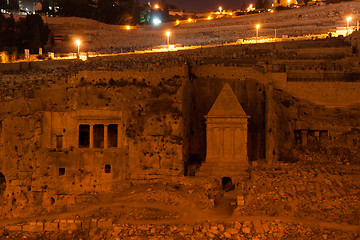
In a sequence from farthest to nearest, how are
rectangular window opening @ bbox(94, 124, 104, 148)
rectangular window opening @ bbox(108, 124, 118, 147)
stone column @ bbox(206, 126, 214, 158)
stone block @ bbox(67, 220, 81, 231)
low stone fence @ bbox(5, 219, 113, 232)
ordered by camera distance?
1. rectangular window opening @ bbox(108, 124, 118, 147)
2. rectangular window opening @ bbox(94, 124, 104, 148)
3. stone column @ bbox(206, 126, 214, 158)
4. stone block @ bbox(67, 220, 81, 231)
5. low stone fence @ bbox(5, 219, 113, 232)

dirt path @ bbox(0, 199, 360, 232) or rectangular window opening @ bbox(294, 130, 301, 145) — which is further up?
rectangular window opening @ bbox(294, 130, 301, 145)

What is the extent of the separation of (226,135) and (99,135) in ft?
16.0

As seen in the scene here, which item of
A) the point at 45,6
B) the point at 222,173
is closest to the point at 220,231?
the point at 222,173

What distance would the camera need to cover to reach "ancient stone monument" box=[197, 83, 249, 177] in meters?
20.1

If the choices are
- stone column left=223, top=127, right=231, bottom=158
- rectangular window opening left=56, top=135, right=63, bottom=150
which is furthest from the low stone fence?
stone column left=223, top=127, right=231, bottom=158

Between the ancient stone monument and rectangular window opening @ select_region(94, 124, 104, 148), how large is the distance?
3.98 m

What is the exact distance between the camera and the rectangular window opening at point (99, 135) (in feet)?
66.9

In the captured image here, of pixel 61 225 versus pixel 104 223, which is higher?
pixel 104 223

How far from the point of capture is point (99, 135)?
20.6m

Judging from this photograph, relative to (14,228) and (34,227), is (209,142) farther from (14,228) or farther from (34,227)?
(14,228)

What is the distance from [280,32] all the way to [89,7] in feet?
83.6

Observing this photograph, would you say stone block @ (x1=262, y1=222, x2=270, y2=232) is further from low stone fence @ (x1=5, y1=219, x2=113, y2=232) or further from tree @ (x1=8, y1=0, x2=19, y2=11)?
tree @ (x1=8, y1=0, x2=19, y2=11)

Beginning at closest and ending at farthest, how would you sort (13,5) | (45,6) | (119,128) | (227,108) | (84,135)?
(119,128) → (227,108) → (84,135) → (45,6) → (13,5)

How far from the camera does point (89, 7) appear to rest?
57750 mm
